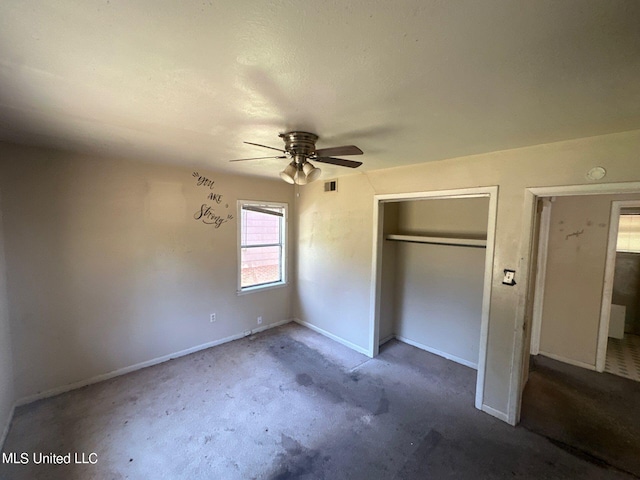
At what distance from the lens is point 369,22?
89 centimetres

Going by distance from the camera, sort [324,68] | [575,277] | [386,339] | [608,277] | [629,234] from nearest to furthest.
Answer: [324,68]
[608,277]
[575,277]
[386,339]
[629,234]

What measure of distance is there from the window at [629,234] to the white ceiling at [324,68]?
13.0 ft

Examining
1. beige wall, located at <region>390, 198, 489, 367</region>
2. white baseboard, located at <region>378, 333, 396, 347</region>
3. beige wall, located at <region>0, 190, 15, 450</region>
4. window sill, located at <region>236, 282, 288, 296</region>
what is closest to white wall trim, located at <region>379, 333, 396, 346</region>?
white baseboard, located at <region>378, 333, 396, 347</region>

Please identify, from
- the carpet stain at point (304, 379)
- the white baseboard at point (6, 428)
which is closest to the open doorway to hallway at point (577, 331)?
the carpet stain at point (304, 379)

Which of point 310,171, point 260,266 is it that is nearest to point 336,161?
point 310,171

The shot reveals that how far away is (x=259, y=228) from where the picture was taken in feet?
13.7

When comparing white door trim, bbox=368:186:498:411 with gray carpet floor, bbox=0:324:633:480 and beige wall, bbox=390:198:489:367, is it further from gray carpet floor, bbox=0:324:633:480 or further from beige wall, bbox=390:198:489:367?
beige wall, bbox=390:198:489:367

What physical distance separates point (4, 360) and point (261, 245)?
2.79 m

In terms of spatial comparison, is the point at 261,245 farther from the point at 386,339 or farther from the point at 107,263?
the point at 386,339

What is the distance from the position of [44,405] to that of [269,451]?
7.30ft

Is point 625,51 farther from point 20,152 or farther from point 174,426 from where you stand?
point 20,152

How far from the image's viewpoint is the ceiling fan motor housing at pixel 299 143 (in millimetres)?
1935

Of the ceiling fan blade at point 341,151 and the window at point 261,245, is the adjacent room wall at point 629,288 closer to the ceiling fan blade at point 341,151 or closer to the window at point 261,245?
the ceiling fan blade at point 341,151

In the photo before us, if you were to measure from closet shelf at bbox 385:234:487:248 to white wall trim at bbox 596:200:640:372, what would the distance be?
1.49 metres
